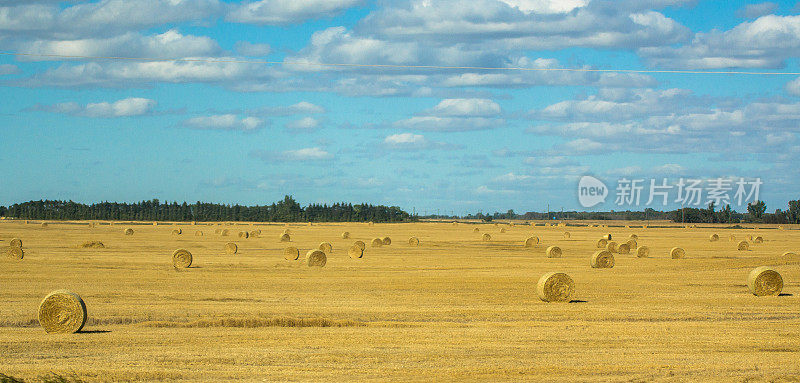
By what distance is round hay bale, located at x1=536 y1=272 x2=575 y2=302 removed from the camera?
83.0 ft

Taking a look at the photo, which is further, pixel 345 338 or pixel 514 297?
pixel 514 297

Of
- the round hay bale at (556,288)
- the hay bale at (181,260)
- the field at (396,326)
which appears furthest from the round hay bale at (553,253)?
the round hay bale at (556,288)

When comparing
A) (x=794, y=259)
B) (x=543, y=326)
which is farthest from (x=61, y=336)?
(x=794, y=259)

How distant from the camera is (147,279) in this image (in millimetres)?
32156

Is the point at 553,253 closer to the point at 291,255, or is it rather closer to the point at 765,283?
the point at 291,255

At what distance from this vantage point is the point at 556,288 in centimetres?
2538

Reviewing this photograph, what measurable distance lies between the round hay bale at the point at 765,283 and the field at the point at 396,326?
40 centimetres

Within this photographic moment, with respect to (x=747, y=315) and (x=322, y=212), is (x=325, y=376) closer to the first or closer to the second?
(x=747, y=315)

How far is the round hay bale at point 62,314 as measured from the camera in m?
18.4

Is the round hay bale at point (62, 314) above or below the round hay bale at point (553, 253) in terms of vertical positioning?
below

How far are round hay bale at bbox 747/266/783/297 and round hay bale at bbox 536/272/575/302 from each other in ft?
21.1

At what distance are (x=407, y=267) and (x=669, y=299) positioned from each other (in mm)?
15736

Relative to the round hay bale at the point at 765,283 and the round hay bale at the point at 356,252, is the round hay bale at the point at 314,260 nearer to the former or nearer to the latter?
the round hay bale at the point at 356,252

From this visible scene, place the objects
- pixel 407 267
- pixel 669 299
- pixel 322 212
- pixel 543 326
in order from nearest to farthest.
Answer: pixel 543 326 < pixel 669 299 < pixel 407 267 < pixel 322 212
